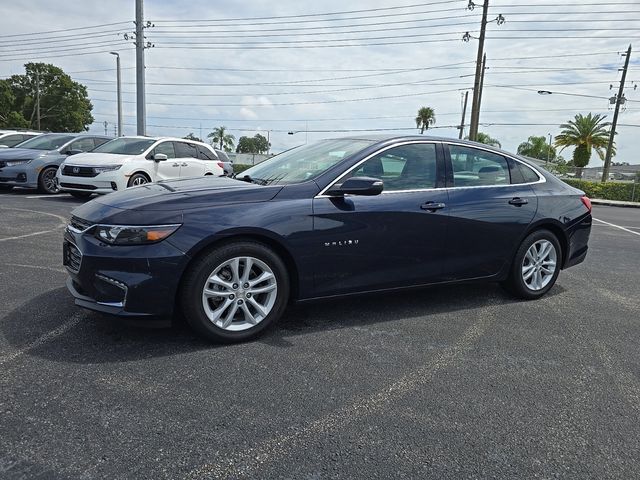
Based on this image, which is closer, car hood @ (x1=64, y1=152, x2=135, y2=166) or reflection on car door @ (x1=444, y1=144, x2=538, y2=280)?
reflection on car door @ (x1=444, y1=144, x2=538, y2=280)

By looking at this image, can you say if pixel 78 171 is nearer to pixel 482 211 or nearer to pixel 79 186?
pixel 79 186

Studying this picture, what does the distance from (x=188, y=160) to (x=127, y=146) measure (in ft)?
4.47

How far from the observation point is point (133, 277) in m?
3.31

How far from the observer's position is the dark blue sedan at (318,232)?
133 inches

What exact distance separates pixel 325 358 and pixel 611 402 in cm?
175

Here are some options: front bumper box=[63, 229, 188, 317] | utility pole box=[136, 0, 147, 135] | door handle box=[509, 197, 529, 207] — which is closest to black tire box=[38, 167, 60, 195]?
utility pole box=[136, 0, 147, 135]

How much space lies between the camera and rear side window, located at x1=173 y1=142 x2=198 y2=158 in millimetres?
11797

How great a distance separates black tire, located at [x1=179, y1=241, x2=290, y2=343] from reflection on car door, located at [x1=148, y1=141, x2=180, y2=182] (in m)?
8.12

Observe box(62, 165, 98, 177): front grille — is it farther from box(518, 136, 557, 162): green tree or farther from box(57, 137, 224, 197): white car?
box(518, 136, 557, 162): green tree

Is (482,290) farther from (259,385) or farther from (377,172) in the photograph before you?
(259,385)

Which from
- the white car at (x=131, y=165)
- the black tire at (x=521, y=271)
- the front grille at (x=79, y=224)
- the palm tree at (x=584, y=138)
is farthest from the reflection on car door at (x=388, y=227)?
the palm tree at (x=584, y=138)

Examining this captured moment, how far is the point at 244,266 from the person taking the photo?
3.60m

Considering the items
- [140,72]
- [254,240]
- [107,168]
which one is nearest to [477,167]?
[254,240]

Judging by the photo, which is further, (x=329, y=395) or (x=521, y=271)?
(x=521, y=271)
